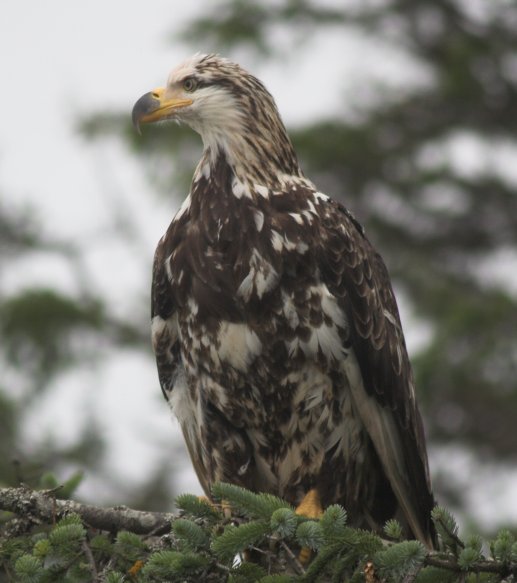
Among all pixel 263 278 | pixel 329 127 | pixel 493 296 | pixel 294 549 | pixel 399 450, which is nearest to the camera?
pixel 294 549

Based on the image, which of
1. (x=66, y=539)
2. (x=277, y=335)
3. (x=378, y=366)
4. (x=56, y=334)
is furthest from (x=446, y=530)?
(x=56, y=334)

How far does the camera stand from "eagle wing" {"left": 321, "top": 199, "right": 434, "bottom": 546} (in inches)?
238

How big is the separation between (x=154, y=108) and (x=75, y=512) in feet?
7.16

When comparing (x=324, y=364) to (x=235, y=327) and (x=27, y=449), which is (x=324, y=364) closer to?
(x=235, y=327)

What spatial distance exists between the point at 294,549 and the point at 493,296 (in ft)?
25.0

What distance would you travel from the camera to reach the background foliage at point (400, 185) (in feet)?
42.3

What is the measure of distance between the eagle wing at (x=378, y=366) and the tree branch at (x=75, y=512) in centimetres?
120

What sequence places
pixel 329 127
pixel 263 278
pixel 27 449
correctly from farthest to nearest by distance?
pixel 329 127, pixel 27 449, pixel 263 278

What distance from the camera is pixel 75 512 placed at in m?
5.14

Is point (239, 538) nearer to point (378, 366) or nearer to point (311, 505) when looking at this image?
point (311, 505)

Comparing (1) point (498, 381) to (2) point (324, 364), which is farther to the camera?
(1) point (498, 381)

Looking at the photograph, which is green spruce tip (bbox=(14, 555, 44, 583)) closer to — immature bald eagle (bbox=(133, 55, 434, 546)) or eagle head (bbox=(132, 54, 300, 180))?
immature bald eagle (bbox=(133, 55, 434, 546))

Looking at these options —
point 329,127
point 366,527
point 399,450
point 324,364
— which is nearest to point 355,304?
point 324,364

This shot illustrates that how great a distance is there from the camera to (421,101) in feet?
47.2
